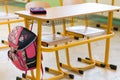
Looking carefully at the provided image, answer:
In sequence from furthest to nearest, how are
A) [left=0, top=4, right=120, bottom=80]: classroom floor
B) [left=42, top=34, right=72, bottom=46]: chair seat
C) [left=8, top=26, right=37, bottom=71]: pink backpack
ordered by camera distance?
1. [left=0, top=4, right=120, bottom=80]: classroom floor
2. [left=42, top=34, right=72, bottom=46]: chair seat
3. [left=8, top=26, right=37, bottom=71]: pink backpack

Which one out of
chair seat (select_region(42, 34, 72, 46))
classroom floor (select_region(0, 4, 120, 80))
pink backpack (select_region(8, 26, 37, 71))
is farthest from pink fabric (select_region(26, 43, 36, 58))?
classroom floor (select_region(0, 4, 120, 80))

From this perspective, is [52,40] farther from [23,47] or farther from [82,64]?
[82,64]

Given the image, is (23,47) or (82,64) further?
(82,64)

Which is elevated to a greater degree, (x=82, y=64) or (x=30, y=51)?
(x=30, y=51)

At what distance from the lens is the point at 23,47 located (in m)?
2.16

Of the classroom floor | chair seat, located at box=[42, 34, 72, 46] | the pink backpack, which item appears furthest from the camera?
the classroom floor

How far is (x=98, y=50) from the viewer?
3.85m

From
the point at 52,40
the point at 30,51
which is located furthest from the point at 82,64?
the point at 30,51

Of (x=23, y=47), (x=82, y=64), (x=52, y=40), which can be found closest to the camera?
(x=23, y=47)

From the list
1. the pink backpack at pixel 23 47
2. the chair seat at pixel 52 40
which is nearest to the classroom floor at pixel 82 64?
the chair seat at pixel 52 40

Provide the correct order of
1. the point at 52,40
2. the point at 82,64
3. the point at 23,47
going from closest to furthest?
the point at 23,47
the point at 52,40
the point at 82,64

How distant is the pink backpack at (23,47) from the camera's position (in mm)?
2166

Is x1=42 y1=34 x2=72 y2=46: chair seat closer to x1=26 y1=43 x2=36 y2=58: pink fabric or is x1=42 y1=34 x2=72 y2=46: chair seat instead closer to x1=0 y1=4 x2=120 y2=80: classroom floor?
x1=26 y1=43 x2=36 y2=58: pink fabric

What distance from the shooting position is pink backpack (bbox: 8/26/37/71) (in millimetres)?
2166
